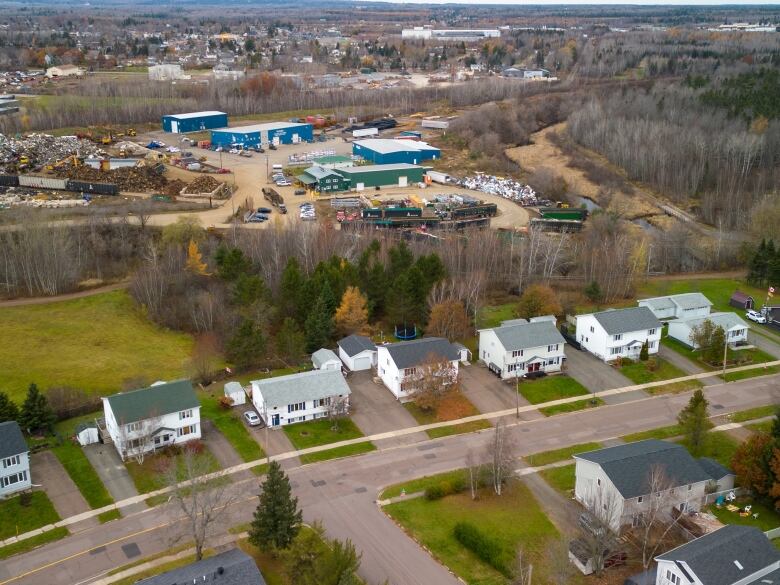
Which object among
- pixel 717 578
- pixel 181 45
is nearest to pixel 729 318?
pixel 717 578

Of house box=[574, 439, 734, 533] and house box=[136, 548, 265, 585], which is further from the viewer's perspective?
house box=[574, 439, 734, 533]

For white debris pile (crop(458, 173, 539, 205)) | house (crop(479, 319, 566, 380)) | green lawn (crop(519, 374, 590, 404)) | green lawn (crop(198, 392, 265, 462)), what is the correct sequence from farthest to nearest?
→ 1. white debris pile (crop(458, 173, 539, 205))
2. house (crop(479, 319, 566, 380))
3. green lawn (crop(519, 374, 590, 404))
4. green lawn (crop(198, 392, 265, 462))

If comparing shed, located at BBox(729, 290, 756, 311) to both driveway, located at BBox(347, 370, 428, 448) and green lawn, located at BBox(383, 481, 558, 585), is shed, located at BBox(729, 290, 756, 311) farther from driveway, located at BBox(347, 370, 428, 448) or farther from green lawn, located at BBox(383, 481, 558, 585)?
green lawn, located at BBox(383, 481, 558, 585)

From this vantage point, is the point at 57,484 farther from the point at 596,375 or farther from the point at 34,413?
the point at 596,375

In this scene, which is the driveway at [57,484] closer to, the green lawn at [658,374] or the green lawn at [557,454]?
the green lawn at [557,454]

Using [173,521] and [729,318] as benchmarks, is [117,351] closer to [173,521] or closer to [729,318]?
[173,521]

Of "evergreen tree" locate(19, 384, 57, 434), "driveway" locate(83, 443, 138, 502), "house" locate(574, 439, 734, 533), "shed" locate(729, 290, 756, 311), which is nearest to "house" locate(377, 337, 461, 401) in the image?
"house" locate(574, 439, 734, 533)
